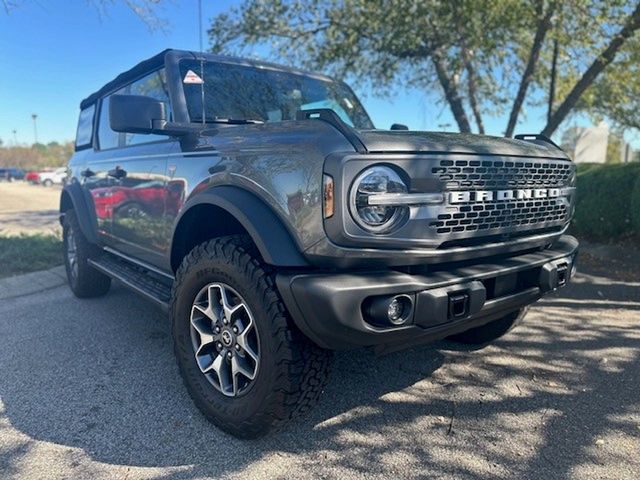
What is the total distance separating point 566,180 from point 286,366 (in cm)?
211

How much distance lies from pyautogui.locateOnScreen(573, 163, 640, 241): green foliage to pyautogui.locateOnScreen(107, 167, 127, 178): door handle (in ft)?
22.0

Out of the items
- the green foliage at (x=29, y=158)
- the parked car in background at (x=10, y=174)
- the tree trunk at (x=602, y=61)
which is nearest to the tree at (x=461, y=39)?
the tree trunk at (x=602, y=61)

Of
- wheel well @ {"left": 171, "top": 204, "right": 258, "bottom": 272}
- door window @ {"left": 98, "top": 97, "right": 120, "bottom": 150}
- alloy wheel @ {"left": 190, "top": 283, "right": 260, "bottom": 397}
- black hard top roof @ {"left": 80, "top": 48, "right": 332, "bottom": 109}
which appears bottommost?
alloy wheel @ {"left": 190, "top": 283, "right": 260, "bottom": 397}

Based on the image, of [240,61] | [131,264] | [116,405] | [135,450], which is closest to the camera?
[135,450]

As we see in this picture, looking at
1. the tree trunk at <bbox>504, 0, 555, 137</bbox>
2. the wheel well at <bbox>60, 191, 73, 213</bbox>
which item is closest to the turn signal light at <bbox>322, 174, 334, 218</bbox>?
the wheel well at <bbox>60, 191, 73, 213</bbox>

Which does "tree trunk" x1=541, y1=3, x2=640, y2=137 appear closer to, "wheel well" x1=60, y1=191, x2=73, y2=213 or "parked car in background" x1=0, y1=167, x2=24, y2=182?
"wheel well" x1=60, y1=191, x2=73, y2=213

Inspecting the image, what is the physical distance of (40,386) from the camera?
3.21 meters

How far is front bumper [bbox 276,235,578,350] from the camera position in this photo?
207 cm

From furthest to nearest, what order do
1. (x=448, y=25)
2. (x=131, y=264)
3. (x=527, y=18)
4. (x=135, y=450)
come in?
1. (x=448, y=25)
2. (x=527, y=18)
3. (x=131, y=264)
4. (x=135, y=450)

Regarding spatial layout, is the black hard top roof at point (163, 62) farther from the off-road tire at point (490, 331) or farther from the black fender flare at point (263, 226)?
the off-road tire at point (490, 331)

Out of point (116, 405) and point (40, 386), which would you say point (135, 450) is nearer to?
point (116, 405)

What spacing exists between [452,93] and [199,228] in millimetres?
6809

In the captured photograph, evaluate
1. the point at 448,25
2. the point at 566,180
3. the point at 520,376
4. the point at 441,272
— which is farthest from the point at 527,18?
the point at 441,272

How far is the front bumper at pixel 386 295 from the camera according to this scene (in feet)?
6.79
